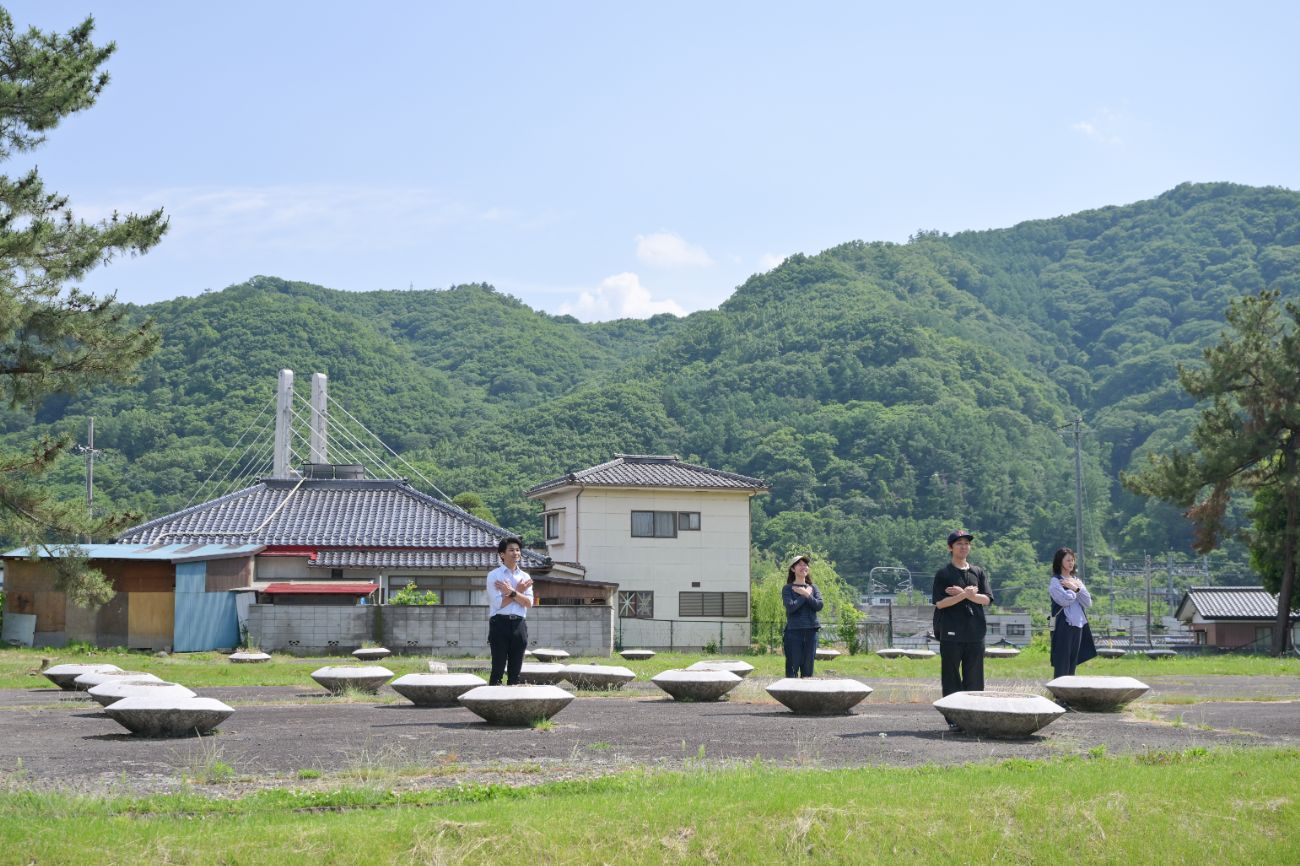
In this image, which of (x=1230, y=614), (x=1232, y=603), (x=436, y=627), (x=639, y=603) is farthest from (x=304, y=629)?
(x=1232, y=603)

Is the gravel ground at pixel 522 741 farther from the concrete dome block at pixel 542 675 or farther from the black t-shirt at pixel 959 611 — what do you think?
A: the concrete dome block at pixel 542 675

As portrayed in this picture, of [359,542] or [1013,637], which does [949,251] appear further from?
[359,542]

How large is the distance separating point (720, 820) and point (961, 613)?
15.2ft

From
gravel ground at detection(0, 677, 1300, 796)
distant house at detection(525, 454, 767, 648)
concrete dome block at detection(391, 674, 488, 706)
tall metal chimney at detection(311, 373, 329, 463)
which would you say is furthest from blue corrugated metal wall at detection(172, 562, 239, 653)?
tall metal chimney at detection(311, 373, 329, 463)

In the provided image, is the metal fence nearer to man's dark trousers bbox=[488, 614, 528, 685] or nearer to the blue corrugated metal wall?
the blue corrugated metal wall

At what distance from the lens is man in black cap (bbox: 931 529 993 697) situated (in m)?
10.9

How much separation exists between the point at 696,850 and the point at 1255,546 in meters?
30.7

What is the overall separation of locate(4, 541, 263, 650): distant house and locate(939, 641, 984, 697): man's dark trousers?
19459 mm

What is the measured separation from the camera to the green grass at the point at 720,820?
6.39 m

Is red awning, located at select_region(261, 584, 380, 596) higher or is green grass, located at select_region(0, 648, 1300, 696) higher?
red awning, located at select_region(261, 584, 380, 596)

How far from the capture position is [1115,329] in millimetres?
100500

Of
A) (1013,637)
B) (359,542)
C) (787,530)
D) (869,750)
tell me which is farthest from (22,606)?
(1013,637)

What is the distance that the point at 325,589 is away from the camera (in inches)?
1166

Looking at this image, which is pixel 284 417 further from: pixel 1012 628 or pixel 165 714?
pixel 165 714
